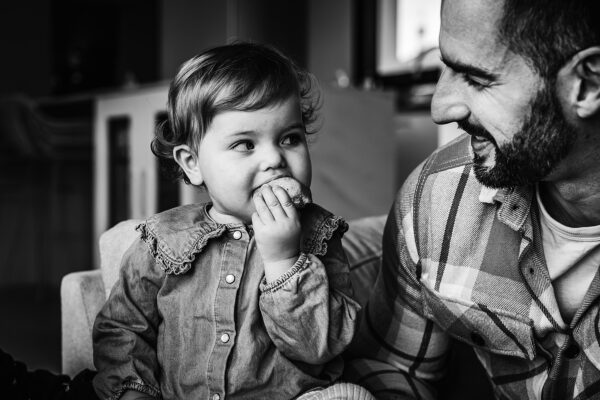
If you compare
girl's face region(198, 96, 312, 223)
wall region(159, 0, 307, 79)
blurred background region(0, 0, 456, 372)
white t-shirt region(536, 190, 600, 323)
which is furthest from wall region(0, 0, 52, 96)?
white t-shirt region(536, 190, 600, 323)

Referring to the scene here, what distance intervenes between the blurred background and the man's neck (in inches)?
66.7

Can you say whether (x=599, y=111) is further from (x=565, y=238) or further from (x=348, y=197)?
(x=348, y=197)

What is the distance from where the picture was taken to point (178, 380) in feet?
3.76

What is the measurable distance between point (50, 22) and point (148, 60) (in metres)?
0.91

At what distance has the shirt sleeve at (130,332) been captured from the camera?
114cm

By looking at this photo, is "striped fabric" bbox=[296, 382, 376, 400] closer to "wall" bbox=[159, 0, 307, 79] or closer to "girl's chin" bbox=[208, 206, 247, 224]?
"girl's chin" bbox=[208, 206, 247, 224]

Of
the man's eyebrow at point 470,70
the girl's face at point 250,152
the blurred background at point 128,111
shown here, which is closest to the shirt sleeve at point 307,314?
the girl's face at point 250,152

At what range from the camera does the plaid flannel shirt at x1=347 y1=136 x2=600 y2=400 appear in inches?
44.9

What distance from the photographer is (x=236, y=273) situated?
3.79ft

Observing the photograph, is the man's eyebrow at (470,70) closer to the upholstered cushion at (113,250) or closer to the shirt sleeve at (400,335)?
the shirt sleeve at (400,335)

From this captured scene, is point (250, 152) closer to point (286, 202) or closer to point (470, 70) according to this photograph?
point (286, 202)

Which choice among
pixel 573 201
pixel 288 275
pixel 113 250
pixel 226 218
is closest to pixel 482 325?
pixel 573 201

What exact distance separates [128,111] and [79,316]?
6.23 feet

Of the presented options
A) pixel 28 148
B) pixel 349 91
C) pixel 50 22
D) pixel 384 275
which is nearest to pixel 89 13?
pixel 50 22
